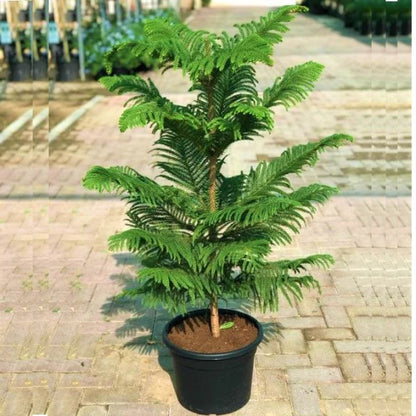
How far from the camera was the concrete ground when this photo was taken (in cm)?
455

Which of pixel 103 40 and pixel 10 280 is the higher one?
pixel 103 40

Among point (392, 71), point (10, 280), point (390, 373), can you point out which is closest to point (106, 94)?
point (392, 71)

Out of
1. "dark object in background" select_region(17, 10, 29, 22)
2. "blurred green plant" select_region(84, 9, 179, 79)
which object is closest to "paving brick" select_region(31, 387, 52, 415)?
"blurred green plant" select_region(84, 9, 179, 79)

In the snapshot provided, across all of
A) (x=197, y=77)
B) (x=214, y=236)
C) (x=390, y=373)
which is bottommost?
(x=390, y=373)

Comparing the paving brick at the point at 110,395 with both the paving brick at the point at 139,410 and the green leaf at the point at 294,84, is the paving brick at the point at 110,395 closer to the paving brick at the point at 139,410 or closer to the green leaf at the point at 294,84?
the paving brick at the point at 139,410

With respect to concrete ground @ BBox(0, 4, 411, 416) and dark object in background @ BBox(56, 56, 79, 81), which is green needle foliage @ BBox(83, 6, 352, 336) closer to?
concrete ground @ BBox(0, 4, 411, 416)

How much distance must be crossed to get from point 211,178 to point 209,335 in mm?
996

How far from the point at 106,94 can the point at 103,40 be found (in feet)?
8.42

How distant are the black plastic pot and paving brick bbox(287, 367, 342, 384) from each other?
45 centimetres

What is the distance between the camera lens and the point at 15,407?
445 centimetres

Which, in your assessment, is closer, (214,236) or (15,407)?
(214,236)

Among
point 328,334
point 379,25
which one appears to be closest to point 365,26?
point 379,25

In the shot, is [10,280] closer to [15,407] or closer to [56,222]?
[56,222]

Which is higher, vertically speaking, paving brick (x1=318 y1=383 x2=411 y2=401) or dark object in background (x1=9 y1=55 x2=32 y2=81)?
dark object in background (x1=9 y1=55 x2=32 y2=81)
